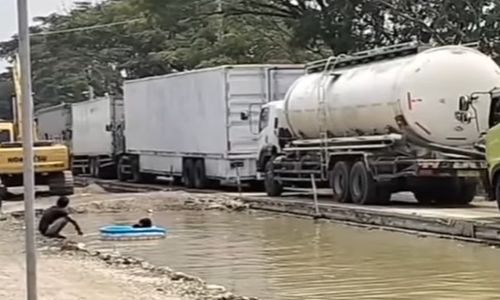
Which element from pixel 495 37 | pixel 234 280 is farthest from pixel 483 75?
pixel 495 37

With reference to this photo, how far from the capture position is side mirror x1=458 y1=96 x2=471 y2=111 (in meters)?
23.6

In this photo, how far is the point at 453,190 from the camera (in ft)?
82.7

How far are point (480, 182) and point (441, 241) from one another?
5.82m

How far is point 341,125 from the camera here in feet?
88.0

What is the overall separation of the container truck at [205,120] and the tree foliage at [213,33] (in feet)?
21.8

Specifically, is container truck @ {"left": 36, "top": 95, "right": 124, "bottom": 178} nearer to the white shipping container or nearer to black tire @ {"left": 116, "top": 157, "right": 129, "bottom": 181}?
the white shipping container

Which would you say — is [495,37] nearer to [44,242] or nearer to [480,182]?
[480,182]

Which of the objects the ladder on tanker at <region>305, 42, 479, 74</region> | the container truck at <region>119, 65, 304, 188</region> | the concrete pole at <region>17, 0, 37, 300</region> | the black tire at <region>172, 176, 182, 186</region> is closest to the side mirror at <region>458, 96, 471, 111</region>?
the ladder on tanker at <region>305, 42, 479, 74</region>

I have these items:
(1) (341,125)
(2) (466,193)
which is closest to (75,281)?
(2) (466,193)

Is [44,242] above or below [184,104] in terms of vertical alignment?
below

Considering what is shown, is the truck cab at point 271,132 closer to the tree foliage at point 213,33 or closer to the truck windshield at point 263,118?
the truck windshield at point 263,118

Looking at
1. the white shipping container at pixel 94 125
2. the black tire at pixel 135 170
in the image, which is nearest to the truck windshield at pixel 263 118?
the black tire at pixel 135 170

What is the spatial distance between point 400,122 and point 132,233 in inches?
254

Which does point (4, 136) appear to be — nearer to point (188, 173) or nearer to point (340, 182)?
point (188, 173)
